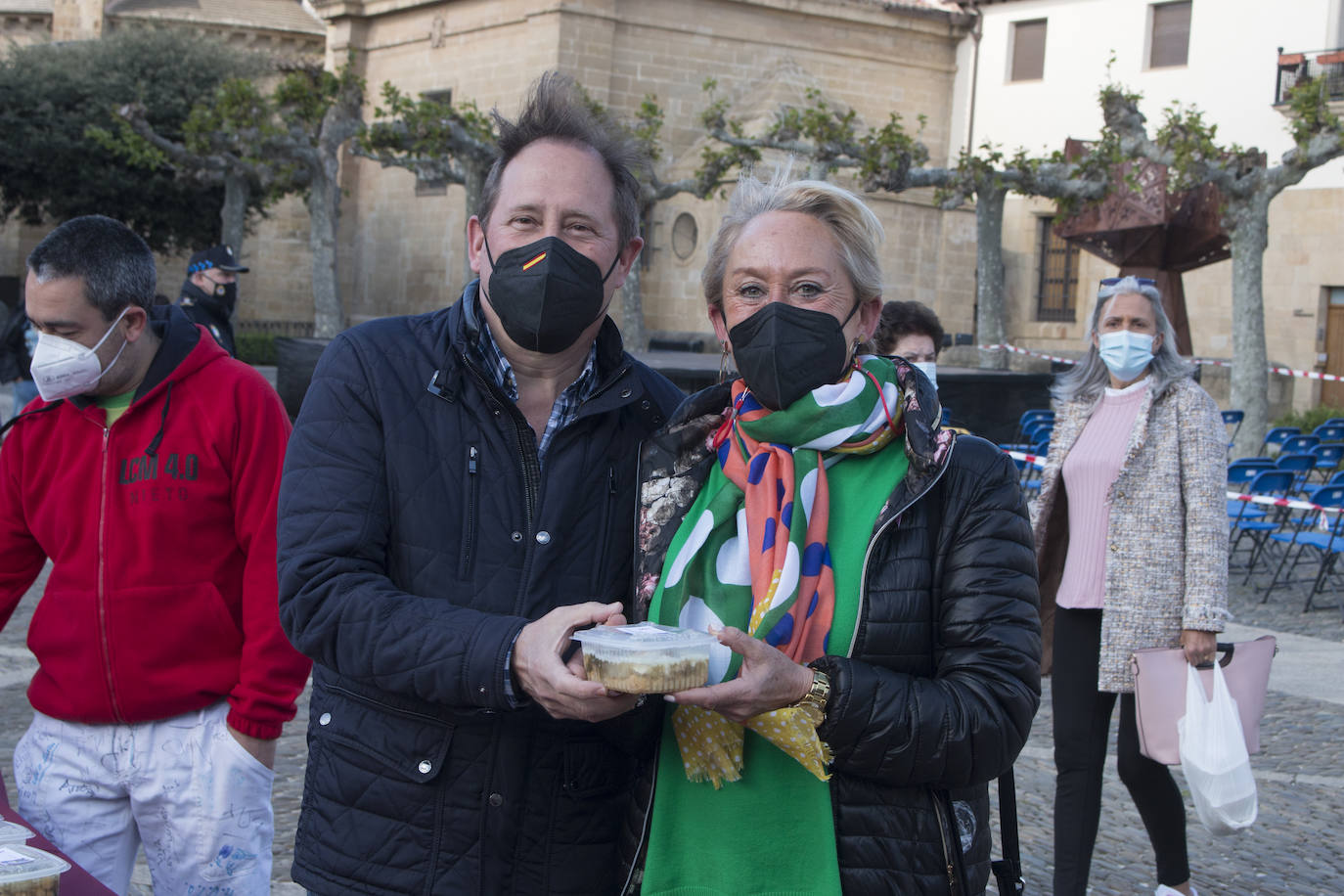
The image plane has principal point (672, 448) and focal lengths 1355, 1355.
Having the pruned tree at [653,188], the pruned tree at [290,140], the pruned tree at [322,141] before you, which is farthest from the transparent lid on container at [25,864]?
the pruned tree at [322,141]

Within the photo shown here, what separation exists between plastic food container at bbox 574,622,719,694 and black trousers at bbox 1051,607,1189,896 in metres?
2.64

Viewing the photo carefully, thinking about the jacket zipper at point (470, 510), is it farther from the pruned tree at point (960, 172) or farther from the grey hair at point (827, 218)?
the pruned tree at point (960, 172)

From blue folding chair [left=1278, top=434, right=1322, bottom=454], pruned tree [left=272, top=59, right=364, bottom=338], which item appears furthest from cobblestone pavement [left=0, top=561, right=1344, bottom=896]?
pruned tree [left=272, top=59, right=364, bottom=338]

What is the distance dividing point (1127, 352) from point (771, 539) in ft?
8.75

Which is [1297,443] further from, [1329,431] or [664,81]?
[664,81]

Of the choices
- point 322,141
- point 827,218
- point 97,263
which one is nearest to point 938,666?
point 827,218

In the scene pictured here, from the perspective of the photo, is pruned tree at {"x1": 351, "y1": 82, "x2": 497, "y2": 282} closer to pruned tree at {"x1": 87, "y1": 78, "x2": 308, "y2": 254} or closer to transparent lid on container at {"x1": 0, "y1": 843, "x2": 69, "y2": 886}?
pruned tree at {"x1": 87, "y1": 78, "x2": 308, "y2": 254}

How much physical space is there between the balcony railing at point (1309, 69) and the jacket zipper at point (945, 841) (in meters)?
28.3

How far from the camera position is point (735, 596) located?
6.85ft

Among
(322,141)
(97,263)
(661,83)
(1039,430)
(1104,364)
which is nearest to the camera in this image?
(97,263)

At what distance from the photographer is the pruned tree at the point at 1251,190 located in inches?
677

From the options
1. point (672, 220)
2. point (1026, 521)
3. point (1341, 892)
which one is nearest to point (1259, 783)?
point (1341, 892)

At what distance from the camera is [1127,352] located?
4328 mm

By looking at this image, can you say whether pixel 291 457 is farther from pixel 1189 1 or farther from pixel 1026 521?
pixel 1189 1
